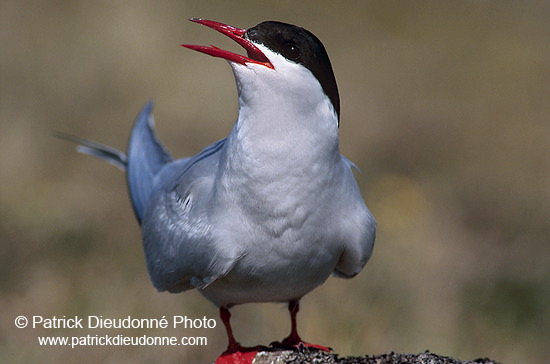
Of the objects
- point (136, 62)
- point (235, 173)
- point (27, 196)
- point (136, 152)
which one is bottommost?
point (27, 196)

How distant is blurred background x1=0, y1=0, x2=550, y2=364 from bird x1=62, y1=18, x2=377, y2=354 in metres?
0.76

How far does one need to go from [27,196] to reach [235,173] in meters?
3.92

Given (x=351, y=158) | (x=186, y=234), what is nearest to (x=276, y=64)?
(x=186, y=234)

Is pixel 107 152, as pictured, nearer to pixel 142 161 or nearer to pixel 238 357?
pixel 142 161

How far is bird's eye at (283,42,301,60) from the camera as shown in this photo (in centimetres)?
318

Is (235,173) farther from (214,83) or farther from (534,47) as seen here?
(534,47)

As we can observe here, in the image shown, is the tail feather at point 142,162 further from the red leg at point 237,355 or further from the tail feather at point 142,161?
the red leg at point 237,355

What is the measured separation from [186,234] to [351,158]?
4.15 meters

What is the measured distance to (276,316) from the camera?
5473 millimetres

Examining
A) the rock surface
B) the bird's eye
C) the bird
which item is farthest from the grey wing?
the bird's eye

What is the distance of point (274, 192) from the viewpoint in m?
3.27

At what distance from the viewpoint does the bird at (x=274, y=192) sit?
3.18m

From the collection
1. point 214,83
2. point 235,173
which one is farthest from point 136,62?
point 235,173

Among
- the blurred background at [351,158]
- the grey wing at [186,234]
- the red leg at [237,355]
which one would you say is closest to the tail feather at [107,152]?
the blurred background at [351,158]
